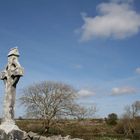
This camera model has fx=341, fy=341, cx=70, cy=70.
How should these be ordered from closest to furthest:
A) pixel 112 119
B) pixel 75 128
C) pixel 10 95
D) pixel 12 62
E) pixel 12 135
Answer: pixel 12 135, pixel 10 95, pixel 12 62, pixel 75 128, pixel 112 119

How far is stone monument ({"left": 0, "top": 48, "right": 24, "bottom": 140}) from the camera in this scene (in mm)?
9156

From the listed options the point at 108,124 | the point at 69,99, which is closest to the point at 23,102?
the point at 69,99

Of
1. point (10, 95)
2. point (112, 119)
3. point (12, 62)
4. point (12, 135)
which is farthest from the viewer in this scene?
point (112, 119)

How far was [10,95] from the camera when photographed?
9.74 meters

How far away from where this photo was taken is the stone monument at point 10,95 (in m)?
9.16

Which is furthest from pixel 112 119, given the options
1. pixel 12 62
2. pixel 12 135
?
pixel 12 135

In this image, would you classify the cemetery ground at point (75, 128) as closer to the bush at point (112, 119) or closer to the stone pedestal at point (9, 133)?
the bush at point (112, 119)

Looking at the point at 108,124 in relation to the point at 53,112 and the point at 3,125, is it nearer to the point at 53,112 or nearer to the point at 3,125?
the point at 53,112

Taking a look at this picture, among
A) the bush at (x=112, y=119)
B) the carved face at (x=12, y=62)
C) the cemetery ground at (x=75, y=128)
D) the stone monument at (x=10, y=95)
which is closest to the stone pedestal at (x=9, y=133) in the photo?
the stone monument at (x=10, y=95)

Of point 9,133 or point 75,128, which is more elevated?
point 75,128

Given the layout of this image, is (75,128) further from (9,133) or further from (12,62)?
(9,133)

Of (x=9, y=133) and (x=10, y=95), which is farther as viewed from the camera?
(x=10, y=95)

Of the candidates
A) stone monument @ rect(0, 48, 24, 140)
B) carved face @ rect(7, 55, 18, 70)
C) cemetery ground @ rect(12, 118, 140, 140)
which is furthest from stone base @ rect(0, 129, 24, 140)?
cemetery ground @ rect(12, 118, 140, 140)

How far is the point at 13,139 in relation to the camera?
903 centimetres
